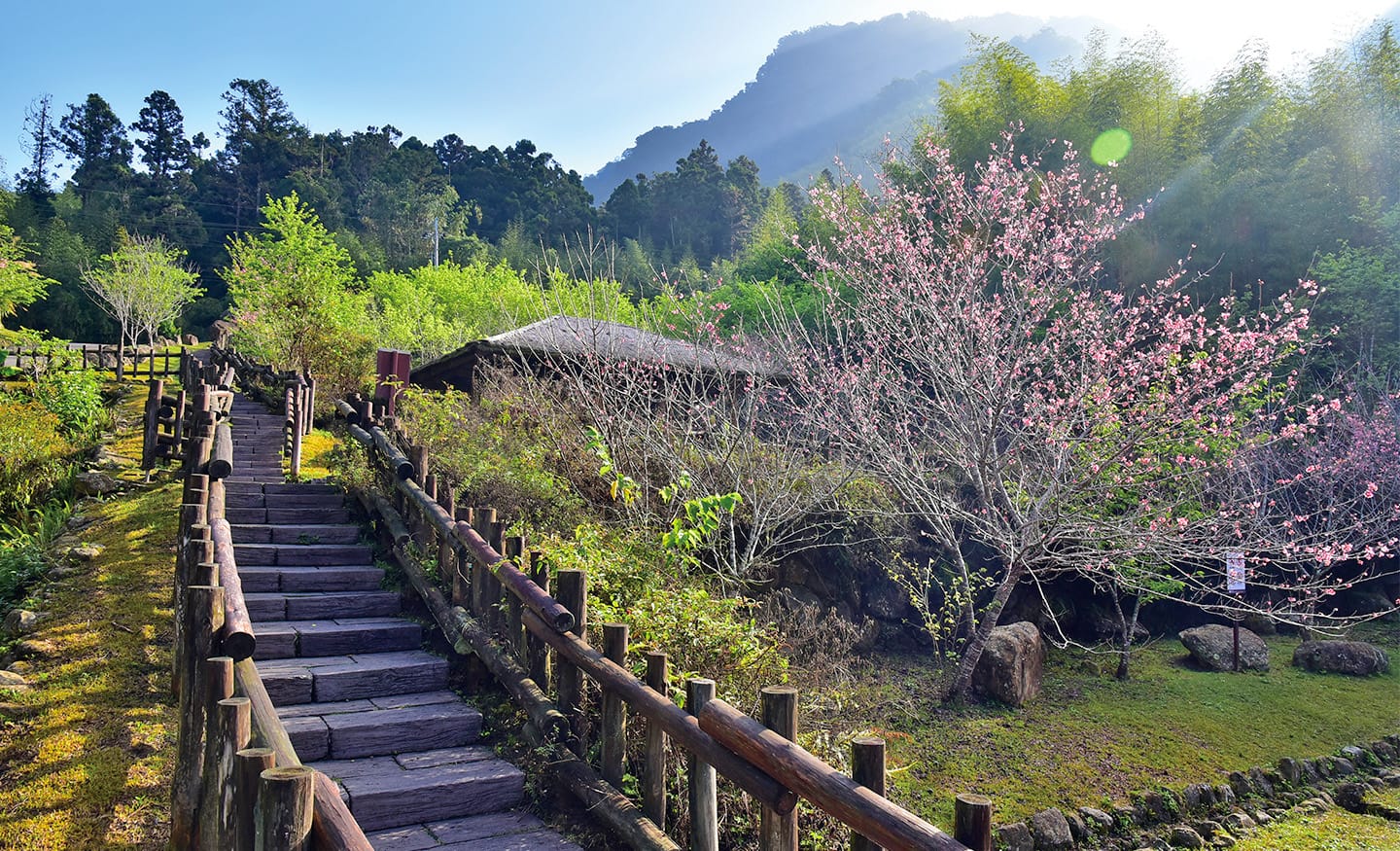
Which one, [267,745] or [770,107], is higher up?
[770,107]

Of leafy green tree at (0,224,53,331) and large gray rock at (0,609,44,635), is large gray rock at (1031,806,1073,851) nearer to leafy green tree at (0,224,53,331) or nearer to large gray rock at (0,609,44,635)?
large gray rock at (0,609,44,635)

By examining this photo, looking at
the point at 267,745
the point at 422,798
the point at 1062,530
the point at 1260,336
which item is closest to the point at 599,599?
the point at 422,798

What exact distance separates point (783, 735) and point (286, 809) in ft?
6.09

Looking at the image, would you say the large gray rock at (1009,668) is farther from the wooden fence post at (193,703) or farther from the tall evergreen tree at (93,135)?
the tall evergreen tree at (93,135)

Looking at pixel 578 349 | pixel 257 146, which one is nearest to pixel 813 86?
pixel 257 146

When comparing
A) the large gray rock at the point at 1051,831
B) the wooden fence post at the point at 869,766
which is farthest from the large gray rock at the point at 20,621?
the large gray rock at the point at 1051,831

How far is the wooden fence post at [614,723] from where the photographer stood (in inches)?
170

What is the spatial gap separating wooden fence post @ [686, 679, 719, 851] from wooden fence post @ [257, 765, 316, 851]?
68.1 inches

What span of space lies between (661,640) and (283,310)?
18719mm

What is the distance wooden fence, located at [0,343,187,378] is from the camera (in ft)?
57.2

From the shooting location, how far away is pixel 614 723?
433 centimetres

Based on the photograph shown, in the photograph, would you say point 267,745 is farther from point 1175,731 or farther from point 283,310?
point 283,310

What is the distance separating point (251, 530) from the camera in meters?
7.76

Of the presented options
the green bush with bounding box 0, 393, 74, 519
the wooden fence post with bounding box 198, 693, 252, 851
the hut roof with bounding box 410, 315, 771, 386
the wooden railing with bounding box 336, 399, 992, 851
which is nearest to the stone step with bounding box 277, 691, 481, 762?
the wooden railing with bounding box 336, 399, 992, 851
